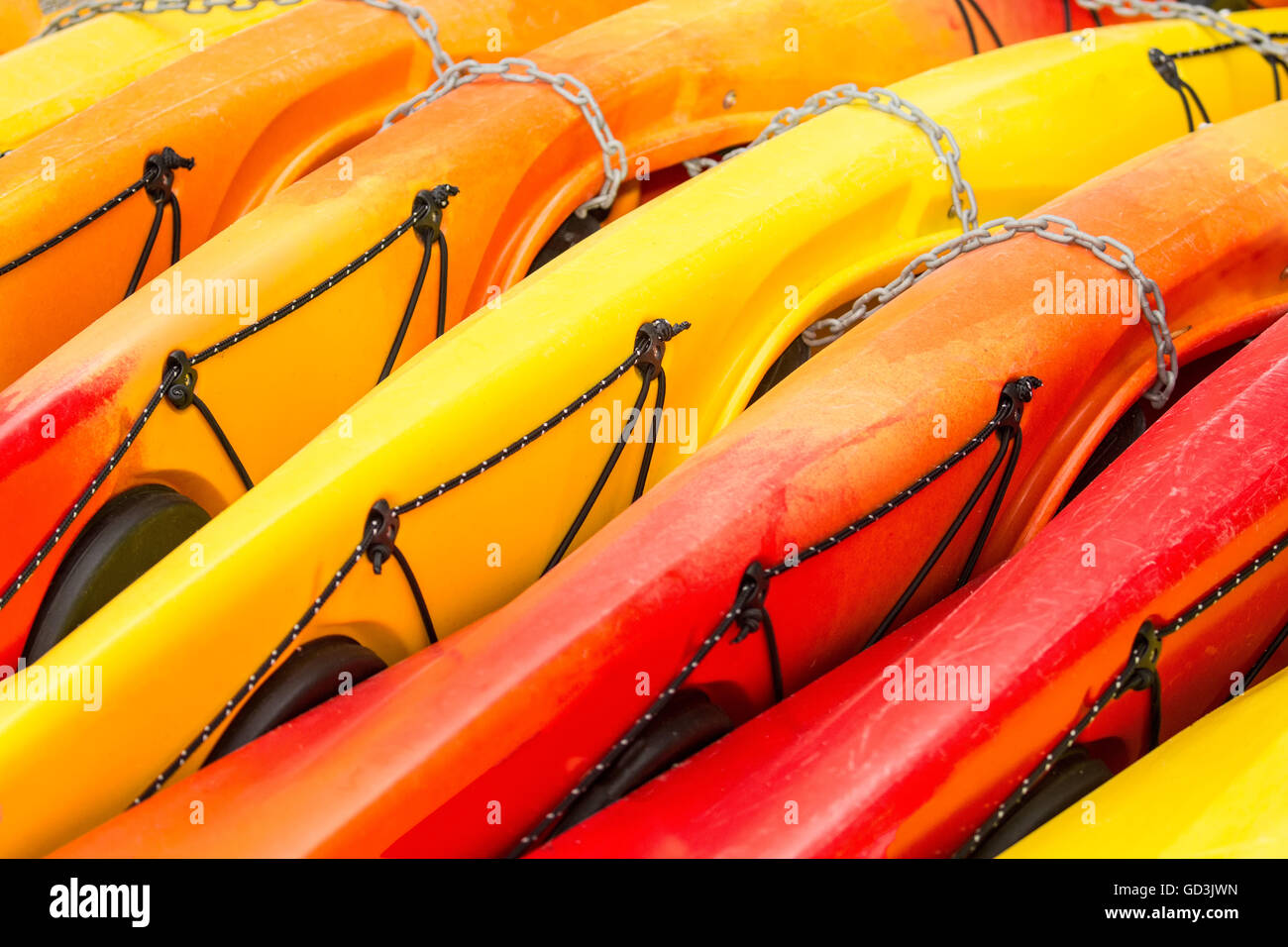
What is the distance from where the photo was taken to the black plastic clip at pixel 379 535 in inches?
66.3

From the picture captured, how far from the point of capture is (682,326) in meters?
2.02

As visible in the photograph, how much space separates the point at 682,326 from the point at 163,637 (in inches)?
35.0

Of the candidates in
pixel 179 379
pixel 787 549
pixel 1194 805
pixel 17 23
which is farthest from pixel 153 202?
pixel 1194 805

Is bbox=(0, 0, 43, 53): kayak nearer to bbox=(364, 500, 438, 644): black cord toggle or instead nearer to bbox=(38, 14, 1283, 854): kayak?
bbox=(38, 14, 1283, 854): kayak

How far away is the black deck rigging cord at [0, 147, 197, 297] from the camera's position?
7.52 ft

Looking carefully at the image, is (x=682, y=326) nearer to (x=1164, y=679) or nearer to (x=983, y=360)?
(x=983, y=360)

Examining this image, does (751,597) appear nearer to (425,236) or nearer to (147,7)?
(425,236)

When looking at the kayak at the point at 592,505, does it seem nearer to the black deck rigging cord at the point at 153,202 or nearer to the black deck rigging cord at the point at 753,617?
the black deck rigging cord at the point at 753,617

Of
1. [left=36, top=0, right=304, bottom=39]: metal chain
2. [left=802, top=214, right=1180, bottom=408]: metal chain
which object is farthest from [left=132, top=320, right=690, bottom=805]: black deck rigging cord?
[left=36, top=0, right=304, bottom=39]: metal chain

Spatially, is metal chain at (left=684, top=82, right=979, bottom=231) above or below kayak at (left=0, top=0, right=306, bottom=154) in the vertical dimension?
below

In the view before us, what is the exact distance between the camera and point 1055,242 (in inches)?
82.2

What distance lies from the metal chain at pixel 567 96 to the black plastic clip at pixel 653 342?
56 cm

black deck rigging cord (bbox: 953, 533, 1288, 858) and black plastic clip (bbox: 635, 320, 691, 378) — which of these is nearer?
black deck rigging cord (bbox: 953, 533, 1288, 858)
